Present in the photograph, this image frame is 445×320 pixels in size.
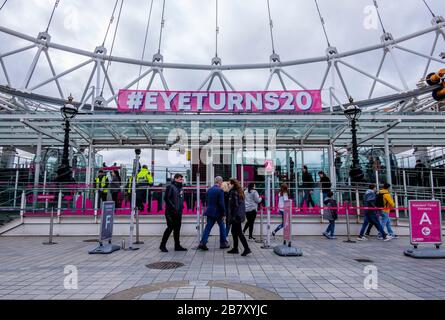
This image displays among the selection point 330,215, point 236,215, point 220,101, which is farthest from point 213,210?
point 220,101

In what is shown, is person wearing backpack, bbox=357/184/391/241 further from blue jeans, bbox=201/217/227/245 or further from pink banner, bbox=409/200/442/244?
blue jeans, bbox=201/217/227/245

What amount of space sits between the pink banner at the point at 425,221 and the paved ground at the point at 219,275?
70cm

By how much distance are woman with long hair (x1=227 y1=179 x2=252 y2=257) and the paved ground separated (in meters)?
0.34

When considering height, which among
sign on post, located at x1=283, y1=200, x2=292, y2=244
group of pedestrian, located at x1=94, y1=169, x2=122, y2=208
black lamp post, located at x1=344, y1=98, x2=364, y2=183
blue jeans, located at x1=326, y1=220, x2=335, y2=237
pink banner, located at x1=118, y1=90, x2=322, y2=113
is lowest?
blue jeans, located at x1=326, y1=220, x2=335, y2=237

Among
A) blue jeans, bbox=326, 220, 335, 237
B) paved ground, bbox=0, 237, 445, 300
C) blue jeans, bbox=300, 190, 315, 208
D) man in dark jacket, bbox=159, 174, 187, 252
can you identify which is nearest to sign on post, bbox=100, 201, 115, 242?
paved ground, bbox=0, 237, 445, 300

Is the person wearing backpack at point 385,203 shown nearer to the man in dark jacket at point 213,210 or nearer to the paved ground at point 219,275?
the paved ground at point 219,275

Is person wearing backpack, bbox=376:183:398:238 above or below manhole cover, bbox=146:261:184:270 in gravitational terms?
above

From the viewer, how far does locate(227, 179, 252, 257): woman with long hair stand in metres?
7.55

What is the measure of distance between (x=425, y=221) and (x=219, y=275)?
19.1 ft

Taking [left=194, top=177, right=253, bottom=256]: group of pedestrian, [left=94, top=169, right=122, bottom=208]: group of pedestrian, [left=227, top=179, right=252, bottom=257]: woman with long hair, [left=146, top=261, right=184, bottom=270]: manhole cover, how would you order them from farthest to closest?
[left=94, top=169, right=122, bottom=208]: group of pedestrian < [left=194, top=177, right=253, bottom=256]: group of pedestrian < [left=227, top=179, right=252, bottom=257]: woman with long hair < [left=146, top=261, right=184, bottom=270]: manhole cover

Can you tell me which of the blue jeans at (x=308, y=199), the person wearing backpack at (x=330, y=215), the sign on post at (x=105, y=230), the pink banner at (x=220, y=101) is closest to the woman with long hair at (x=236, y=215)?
the sign on post at (x=105, y=230)

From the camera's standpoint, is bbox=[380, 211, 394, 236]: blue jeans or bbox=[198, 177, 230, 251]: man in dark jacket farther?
bbox=[380, 211, 394, 236]: blue jeans

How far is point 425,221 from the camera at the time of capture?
7.96 metres

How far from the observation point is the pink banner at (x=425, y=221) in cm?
788
